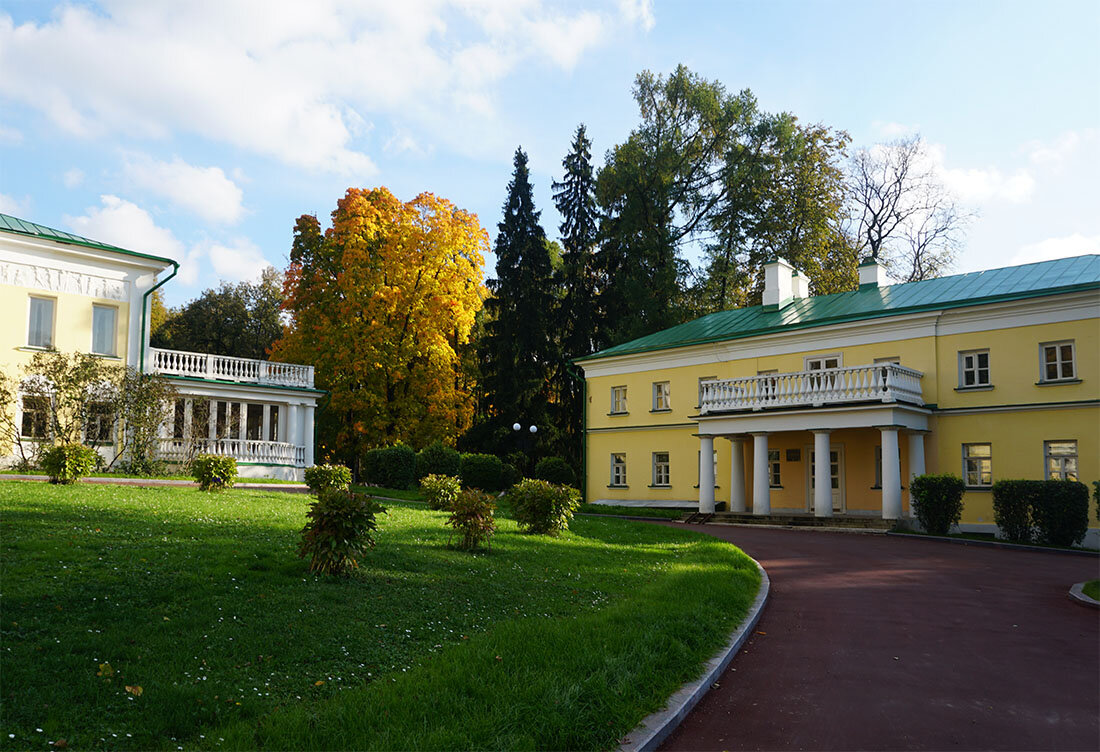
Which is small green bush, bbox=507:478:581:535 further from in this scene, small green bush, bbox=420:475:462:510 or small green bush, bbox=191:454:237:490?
small green bush, bbox=191:454:237:490

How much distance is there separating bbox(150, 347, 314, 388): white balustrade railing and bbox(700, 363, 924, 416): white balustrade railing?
17.0m

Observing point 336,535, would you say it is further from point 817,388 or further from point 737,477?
point 737,477

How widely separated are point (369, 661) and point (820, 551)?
13828 millimetres

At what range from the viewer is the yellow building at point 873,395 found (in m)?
23.9

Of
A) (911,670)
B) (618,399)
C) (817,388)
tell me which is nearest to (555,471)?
(618,399)

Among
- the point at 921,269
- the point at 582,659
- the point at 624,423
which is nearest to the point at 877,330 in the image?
the point at 624,423

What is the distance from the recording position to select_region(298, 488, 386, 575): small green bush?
8820 mm

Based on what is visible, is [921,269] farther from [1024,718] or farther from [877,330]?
[1024,718]

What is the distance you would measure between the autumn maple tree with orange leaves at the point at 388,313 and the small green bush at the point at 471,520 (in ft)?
85.9

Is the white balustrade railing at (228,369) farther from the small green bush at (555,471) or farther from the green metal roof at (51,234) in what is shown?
the small green bush at (555,471)

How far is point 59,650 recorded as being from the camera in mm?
5801

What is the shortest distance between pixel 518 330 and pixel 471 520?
31.7m

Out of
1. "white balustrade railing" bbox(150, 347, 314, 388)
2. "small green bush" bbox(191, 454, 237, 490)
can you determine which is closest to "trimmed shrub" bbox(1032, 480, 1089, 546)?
"small green bush" bbox(191, 454, 237, 490)

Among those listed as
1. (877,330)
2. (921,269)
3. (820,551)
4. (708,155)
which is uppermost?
(708,155)
